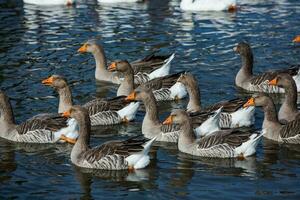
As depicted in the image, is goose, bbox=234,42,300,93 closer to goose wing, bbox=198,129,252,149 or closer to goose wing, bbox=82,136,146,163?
goose wing, bbox=198,129,252,149

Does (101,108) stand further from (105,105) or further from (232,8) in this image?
(232,8)

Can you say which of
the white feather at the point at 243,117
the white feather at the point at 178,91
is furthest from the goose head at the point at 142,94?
the white feather at the point at 178,91

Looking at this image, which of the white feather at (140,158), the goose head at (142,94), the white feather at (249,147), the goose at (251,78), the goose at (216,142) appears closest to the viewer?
the white feather at (140,158)

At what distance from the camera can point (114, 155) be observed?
1492cm

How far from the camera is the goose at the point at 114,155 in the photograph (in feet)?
48.8

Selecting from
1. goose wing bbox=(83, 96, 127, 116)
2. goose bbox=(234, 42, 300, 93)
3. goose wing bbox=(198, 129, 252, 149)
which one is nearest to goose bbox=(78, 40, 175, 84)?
goose bbox=(234, 42, 300, 93)

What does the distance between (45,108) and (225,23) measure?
1223 cm

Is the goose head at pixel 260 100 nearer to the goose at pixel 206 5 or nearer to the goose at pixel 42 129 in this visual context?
the goose at pixel 42 129

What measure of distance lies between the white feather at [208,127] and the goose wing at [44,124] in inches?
114

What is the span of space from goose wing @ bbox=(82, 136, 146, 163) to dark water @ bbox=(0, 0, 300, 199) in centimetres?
35

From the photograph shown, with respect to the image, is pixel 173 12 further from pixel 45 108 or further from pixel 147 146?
pixel 147 146

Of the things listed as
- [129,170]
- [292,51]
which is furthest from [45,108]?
[292,51]

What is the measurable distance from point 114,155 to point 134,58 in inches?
383

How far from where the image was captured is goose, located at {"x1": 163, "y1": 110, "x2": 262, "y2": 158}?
1532 cm
